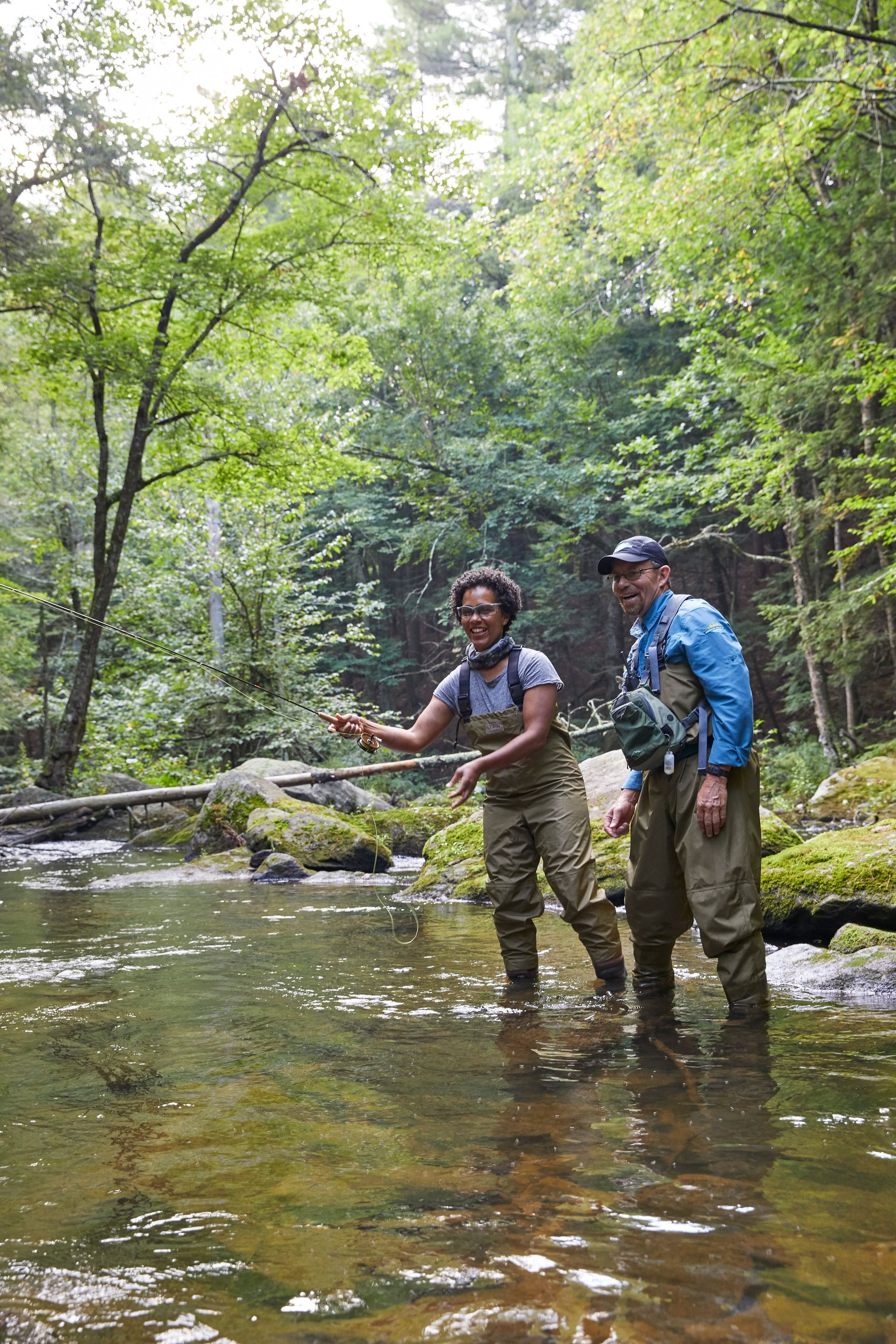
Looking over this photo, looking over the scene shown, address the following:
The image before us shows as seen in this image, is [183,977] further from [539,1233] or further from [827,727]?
[827,727]

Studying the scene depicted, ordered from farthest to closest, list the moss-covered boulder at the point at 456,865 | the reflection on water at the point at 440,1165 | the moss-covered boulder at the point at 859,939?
the moss-covered boulder at the point at 456,865 < the moss-covered boulder at the point at 859,939 < the reflection on water at the point at 440,1165

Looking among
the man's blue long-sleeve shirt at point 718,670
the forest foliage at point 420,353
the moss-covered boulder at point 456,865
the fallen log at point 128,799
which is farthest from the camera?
the fallen log at point 128,799

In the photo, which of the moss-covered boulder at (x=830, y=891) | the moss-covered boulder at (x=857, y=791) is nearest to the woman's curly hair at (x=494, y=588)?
the moss-covered boulder at (x=830, y=891)

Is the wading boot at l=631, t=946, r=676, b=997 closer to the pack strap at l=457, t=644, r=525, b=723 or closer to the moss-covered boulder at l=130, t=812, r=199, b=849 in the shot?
the pack strap at l=457, t=644, r=525, b=723

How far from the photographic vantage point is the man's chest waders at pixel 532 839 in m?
4.78

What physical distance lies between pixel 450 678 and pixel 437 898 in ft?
14.0

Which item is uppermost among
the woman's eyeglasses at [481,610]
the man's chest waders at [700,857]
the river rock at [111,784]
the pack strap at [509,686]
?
the woman's eyeglasses at [481,610]

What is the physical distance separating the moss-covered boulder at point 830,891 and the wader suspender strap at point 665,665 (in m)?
2.19

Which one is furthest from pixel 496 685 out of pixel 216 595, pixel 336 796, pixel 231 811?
pixel 216 595

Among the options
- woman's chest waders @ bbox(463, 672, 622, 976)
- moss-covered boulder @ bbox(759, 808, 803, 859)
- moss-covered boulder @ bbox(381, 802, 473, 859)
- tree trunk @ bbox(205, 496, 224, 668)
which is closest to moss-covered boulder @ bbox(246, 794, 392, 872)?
moss-covered boulder @ bbox(381, 802, 473, 859)

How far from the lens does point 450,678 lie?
5.01m

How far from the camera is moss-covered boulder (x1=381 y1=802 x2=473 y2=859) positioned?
43.2ft

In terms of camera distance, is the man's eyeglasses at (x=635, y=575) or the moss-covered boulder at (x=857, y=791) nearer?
the man's eyeglasses at (x=635, y=575)

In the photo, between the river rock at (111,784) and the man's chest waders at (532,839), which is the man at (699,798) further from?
the river rock at (111,784)
